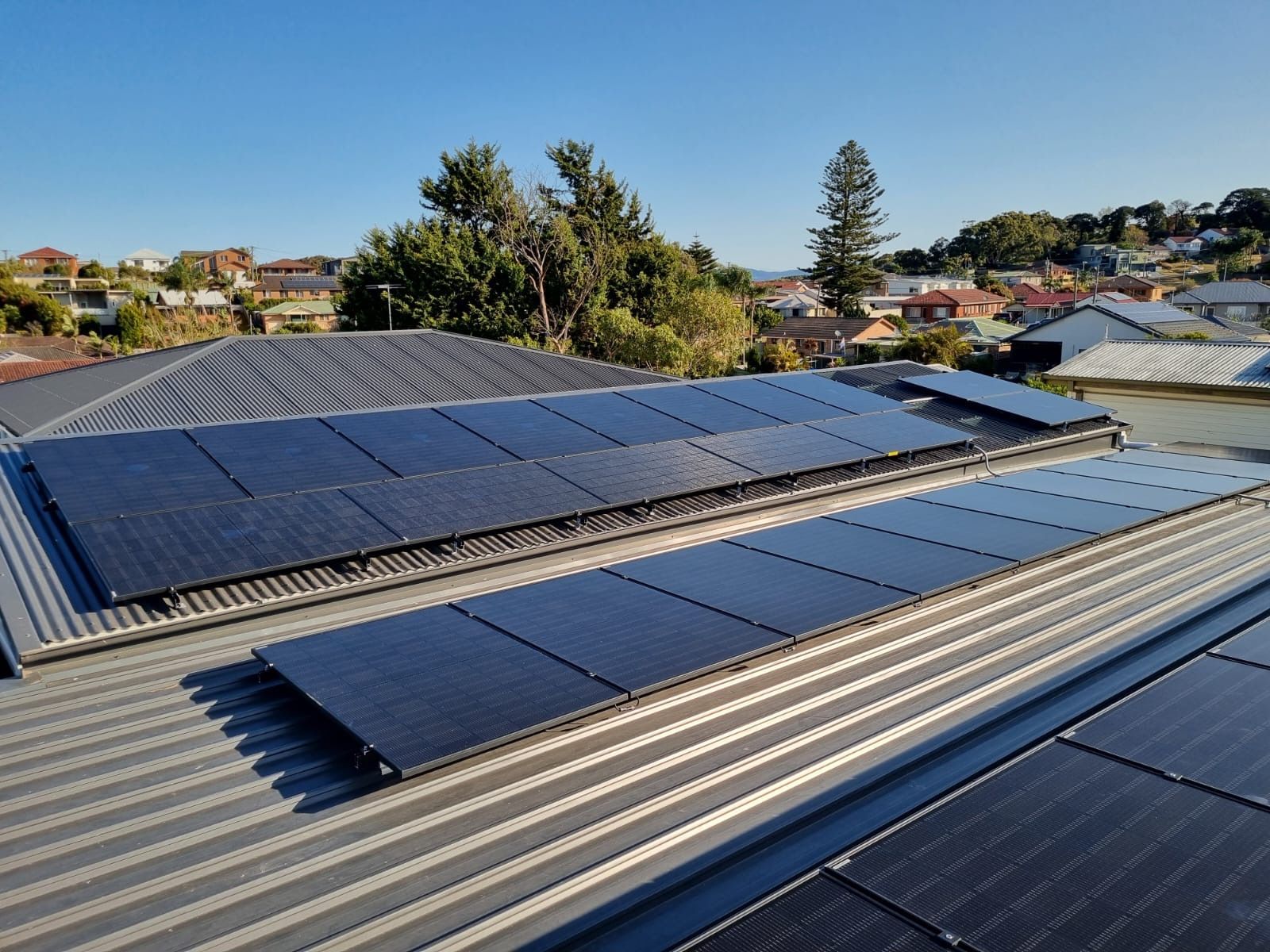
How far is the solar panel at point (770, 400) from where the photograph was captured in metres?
16.8

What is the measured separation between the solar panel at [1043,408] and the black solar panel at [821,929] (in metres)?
16.4

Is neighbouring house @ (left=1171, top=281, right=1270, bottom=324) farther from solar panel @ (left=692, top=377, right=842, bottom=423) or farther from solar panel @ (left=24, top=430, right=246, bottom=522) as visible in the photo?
solar panel @ (left=24, top=430, right=246, bottom=522)

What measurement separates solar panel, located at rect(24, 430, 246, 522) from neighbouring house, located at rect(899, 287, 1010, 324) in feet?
297

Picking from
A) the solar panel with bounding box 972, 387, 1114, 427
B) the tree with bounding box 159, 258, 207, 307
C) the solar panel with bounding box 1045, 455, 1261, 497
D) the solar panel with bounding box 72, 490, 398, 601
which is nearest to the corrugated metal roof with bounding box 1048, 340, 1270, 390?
the solar panel with bounding box 972, 387, 1114, 427

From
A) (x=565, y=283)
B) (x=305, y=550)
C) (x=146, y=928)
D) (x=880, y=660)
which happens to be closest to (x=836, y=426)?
(x=880, y=660)

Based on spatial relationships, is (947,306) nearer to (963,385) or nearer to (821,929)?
(963,385)

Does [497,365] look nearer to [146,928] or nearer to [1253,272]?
[146,928]

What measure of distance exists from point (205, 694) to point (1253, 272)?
455ft

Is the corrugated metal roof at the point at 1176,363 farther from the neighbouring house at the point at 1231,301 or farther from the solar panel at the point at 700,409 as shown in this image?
the neighbouring house at the point at 1231,301

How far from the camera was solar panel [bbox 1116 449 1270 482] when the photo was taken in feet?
50.6

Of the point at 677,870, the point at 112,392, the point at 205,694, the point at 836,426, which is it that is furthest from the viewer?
the point at 112,392

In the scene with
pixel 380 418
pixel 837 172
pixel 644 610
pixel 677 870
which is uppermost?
pixel 837 172

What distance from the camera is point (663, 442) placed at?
14445mm

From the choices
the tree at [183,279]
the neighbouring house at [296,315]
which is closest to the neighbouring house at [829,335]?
the neighbouring house at [296,315]
